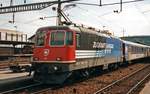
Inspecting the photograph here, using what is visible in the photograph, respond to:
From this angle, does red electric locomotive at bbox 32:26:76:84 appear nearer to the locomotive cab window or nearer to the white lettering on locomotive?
the locomotive cab window

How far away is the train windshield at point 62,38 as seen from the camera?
16.4 m

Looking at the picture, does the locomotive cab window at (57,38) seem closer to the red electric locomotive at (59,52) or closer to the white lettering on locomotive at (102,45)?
the red electric locomotive at (59,52)

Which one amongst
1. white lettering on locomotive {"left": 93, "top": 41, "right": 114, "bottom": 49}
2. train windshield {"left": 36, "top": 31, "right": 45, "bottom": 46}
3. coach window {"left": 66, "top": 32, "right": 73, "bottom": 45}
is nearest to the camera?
coach window {"left": 66, "top": 32, "right": 73, "bottom": 45}

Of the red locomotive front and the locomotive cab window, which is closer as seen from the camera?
the red locomotive front

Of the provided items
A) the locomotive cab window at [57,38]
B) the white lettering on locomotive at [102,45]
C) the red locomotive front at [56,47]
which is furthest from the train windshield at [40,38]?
the white lettering on locomotive at [102,45]

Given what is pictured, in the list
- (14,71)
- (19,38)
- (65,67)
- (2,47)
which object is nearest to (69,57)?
(65,67)

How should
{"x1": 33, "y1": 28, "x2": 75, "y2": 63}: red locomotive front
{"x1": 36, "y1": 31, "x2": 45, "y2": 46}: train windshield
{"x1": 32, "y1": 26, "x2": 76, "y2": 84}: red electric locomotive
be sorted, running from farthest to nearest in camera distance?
{"x1": 36, "y1": 31, "x2": 45, "y2": 46}: train windshield, {"x1": 33, "y1": 28, "x2": 75, "y2": 63}: red locomotive front, {"x1": 32, "y1": 26, "x2": 76, "y2": 84}: red electric locomotive

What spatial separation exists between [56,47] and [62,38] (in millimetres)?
550

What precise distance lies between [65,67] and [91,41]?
396 cm

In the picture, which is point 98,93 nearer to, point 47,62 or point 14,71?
point 47,62

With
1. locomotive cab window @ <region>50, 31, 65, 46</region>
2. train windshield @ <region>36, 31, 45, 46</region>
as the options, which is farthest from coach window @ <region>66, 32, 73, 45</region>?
train windshield @ <region>36, 31, 45, 46</region>

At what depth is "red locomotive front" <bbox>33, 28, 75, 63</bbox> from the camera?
16.2 m

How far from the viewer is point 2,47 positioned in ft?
142

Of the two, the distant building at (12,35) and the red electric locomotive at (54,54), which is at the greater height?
the distant building at (12,35)
